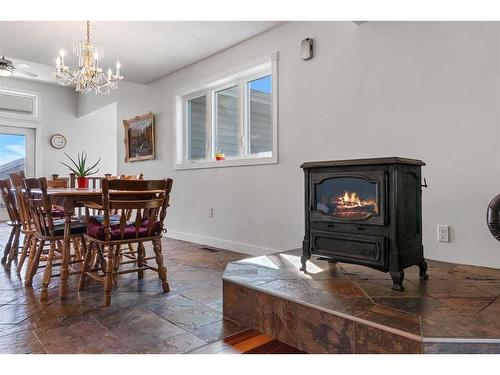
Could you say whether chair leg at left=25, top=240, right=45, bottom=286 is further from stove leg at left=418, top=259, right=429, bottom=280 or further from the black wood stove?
stove leg at left=418, top=259, right=429, bottom=280

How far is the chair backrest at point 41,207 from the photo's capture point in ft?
8.27

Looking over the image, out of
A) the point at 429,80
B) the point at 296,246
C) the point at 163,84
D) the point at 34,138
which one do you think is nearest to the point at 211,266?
the point at 296,246

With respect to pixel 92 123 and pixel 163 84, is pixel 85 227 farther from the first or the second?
pixel 92 123

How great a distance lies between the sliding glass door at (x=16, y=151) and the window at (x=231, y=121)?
13.5ft

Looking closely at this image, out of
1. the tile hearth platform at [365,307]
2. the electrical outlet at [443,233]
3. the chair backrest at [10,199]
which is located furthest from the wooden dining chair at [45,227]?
the electrical outlet at [443,233]

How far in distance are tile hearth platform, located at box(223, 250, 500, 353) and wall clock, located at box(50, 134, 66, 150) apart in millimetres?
6559

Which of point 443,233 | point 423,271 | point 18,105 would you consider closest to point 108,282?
point 423,271

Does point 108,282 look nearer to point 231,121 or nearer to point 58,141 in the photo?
point 231,121

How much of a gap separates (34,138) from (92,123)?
1.20 metres

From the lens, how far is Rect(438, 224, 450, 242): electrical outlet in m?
→ 2.49

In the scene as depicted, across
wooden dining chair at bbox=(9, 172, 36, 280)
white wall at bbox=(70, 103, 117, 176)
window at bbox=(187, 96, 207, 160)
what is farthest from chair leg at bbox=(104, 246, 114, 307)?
white wall at bbox=(70, 103, 117, 176)

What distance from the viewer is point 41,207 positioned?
8.55 feet

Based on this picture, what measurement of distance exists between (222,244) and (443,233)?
7.91 feet

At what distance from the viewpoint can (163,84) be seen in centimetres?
517
